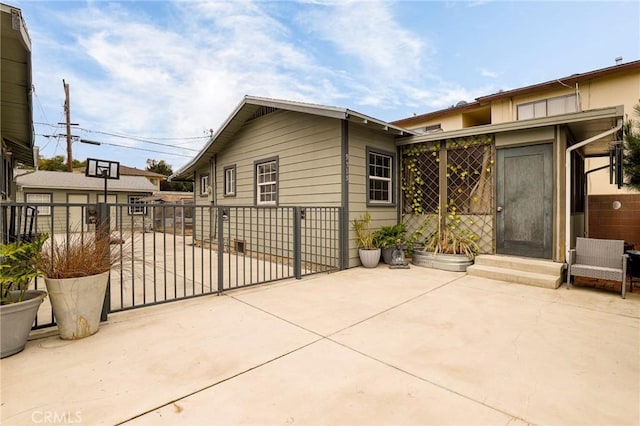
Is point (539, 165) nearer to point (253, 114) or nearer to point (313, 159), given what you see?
point (313, 159)

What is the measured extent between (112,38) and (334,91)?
10538mm

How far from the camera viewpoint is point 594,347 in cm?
245

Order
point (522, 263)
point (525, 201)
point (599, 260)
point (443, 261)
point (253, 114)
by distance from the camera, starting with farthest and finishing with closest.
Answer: point (253, 114)
point (443, 261)
point (525, 201)
point (522, 263)
point (599, 260)

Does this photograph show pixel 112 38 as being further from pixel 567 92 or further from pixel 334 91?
pixel 567 92

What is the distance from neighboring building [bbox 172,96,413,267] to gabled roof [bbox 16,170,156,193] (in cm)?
1358

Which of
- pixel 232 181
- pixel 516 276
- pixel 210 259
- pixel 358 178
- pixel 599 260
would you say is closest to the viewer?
pixel 210 259

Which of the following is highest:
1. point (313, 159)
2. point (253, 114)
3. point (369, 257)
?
point (253, 114)

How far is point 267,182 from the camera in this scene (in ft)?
25.5

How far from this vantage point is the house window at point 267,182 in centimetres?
745

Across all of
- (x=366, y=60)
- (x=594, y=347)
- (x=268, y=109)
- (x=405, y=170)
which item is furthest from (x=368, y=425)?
(x=366, y=60)

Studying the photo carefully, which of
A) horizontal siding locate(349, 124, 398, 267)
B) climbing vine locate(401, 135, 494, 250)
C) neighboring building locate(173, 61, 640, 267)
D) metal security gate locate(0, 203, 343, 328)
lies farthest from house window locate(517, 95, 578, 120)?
metal security gate locate(0, 203, 343, 328)

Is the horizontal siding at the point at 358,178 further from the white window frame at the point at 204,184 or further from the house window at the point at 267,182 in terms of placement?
the white window frame at the point at 204,184

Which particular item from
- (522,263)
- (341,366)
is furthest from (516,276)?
(341,366)

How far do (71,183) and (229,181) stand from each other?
46.9 feet
